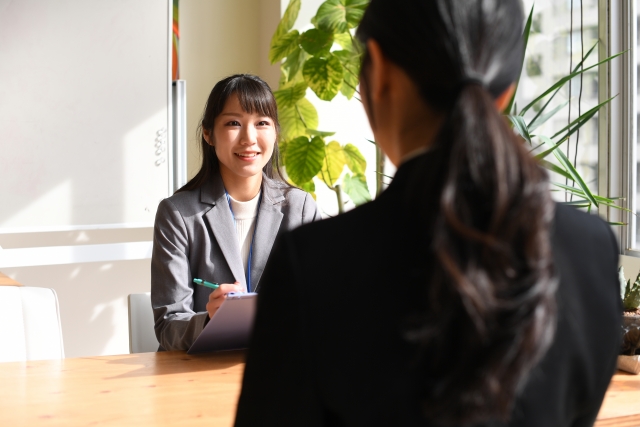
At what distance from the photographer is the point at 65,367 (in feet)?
4.97

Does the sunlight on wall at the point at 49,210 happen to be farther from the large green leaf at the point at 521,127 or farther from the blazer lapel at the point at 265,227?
the large green leaf at the point at 521,127

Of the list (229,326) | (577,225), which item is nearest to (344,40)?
(229,326)

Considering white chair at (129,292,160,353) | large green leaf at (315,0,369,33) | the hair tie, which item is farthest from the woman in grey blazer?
the hair tie

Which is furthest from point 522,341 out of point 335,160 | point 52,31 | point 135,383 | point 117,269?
point 117,269

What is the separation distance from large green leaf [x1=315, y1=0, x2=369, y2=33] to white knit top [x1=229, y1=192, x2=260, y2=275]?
3.70 feet

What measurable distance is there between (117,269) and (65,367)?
195 cm

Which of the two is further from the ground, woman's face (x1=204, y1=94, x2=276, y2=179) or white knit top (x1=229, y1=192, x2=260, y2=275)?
woman's face (x1=204, y1=94, x2=276, y2=179)

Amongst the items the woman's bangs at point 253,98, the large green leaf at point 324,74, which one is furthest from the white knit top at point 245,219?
the large green leaf at point 324,74

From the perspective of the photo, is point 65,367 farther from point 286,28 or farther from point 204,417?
point 286,28

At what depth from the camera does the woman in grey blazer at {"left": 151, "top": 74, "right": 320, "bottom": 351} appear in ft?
6.30

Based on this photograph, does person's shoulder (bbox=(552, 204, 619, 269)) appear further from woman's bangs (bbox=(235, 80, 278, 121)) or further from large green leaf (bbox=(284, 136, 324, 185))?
large green leaf (bbox=(284, 136, 324, 185))

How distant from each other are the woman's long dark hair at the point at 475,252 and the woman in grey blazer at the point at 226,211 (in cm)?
139

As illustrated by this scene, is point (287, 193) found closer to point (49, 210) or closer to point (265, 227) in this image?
point (265, 227)

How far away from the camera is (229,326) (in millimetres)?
1486
